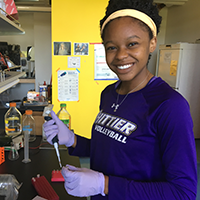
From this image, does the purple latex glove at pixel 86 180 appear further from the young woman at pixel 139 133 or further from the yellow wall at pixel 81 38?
the yellow wall at pixel 81 38

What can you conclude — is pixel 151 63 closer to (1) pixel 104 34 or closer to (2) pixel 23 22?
(2) pixel 23 22

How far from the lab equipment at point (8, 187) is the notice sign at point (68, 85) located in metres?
1.96

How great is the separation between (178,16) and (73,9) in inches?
135

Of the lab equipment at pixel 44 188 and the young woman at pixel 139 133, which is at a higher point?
the young woman at pixel 139 133

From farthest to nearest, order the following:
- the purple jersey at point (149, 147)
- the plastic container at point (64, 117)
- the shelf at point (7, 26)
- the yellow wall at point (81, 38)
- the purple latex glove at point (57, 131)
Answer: the yellow wall at point (81, 38)
the plastic container at point (64, 117)
the shelf at point (7, 26)
the purple latex glove at point (57, 131)
the purple jersey at point (149, 147)

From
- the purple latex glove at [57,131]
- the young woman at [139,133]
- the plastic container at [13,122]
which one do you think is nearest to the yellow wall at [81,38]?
the plastic container at [13,122]

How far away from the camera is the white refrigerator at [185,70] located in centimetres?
363

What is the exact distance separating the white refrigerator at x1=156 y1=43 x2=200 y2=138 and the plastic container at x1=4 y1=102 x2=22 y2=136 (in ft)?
9.66

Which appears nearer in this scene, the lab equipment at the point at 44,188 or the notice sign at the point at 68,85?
the lab equipment at the point at 44,188

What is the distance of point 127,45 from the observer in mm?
741

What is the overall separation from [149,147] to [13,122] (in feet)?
4.89

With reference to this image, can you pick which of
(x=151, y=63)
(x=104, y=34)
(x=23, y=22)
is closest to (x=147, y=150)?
(x=104, y=34)

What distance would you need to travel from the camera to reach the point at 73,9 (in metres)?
2.67

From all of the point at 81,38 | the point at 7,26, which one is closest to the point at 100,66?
the point at 81,38
